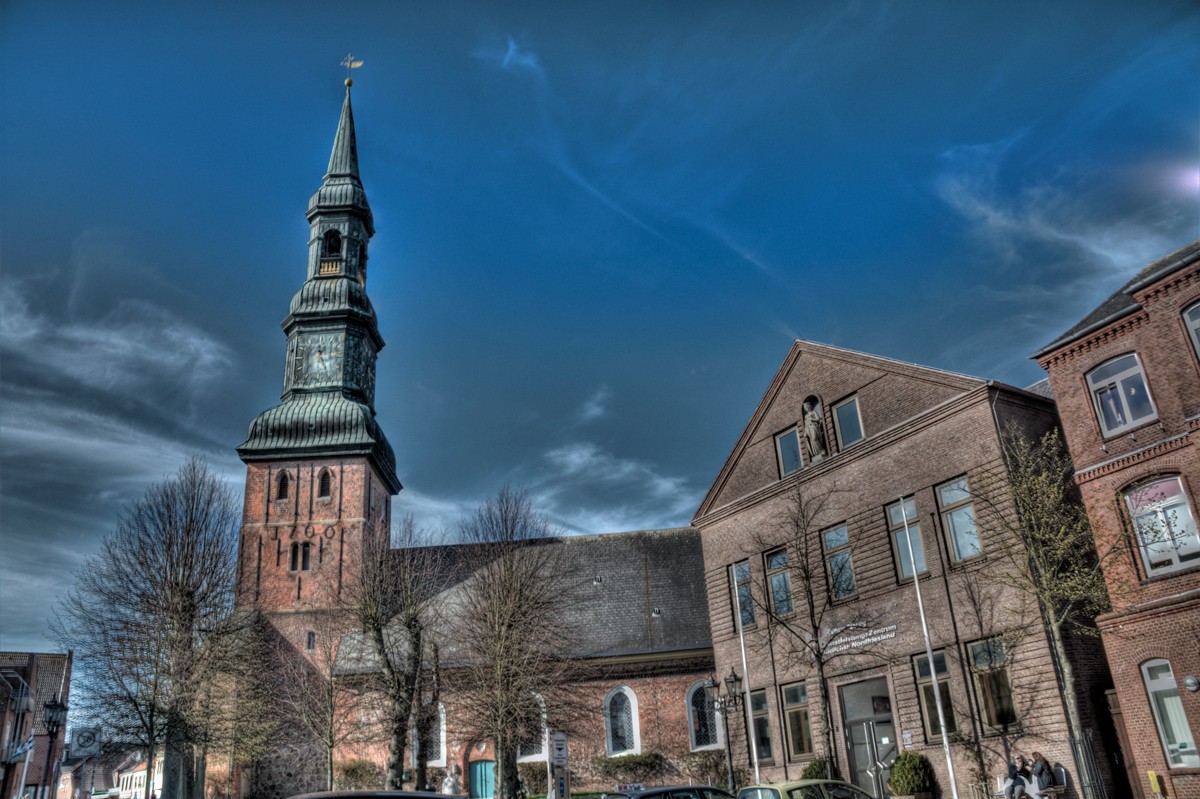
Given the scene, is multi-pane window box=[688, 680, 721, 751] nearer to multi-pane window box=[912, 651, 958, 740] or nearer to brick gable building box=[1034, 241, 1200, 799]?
multi-pane window box=[912, 651, 958, 740]

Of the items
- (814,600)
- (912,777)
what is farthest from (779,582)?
(912,777)

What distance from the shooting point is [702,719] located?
3919cm

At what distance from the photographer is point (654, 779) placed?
37.5 metres

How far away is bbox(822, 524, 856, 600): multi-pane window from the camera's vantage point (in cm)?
2667

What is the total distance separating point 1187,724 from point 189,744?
28.1 metres

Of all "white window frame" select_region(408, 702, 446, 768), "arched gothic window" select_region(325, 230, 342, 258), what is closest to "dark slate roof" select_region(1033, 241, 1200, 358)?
"white window frame" select_region(408, 702, 446, 768)

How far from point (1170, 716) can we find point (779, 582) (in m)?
11.8

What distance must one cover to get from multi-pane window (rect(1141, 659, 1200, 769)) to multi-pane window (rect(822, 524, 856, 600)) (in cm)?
828

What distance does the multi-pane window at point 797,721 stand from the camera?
88.9 ft

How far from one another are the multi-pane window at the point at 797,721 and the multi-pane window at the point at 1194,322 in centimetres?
1387

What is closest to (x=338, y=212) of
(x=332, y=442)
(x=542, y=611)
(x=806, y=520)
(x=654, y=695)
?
(x=332, y=442)

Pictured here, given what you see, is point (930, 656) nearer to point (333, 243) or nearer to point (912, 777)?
point (912, 777)

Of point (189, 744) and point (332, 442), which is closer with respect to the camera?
point (189, 744)

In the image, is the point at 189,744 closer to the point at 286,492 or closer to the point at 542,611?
the point at 542,611
